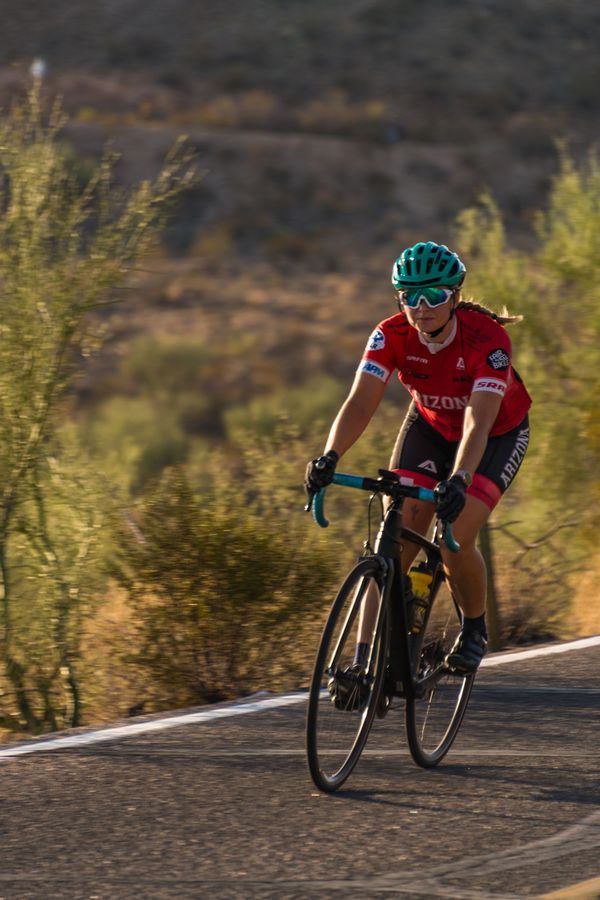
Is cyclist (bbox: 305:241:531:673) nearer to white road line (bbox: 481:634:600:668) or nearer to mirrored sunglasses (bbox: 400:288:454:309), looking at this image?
mirrored sunglasses (bbox: 400:288:454:309)

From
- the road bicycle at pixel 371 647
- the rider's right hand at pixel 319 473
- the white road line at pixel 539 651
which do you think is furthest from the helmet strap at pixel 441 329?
the white road line at pixel 539 651

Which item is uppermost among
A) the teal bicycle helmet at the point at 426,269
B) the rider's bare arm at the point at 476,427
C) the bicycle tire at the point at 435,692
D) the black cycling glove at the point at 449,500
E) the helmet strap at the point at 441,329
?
the teal bicycle helmet at the point at 426,269

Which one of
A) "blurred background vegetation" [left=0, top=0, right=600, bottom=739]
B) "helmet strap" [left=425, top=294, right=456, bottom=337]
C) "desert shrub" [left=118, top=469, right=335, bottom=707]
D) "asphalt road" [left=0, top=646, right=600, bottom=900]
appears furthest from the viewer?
"blurred background vegetation" [left=0, top=0, right=600, bottom=739]

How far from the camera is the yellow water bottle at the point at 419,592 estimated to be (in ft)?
18.9

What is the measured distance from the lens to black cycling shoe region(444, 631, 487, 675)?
5977 millimetres

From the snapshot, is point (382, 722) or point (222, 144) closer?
point (382, 722)

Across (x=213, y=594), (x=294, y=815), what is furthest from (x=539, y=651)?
(x=294, y=815)

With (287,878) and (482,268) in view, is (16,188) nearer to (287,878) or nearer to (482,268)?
(287,878)

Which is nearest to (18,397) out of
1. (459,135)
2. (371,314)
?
(371,314)

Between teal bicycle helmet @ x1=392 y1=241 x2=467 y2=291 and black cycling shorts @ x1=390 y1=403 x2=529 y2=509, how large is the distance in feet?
2.35

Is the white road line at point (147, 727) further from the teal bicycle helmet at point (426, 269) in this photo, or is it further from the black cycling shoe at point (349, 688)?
the teal bicycle helmet at point (426, 269)

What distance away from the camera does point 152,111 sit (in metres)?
63.2

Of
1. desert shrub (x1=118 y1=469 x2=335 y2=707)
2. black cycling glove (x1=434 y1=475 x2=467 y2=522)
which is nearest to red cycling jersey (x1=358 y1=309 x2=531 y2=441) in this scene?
black cycling glove (x1=434 y1=475 x2=467 y2=522)

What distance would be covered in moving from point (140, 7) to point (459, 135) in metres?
21.3
